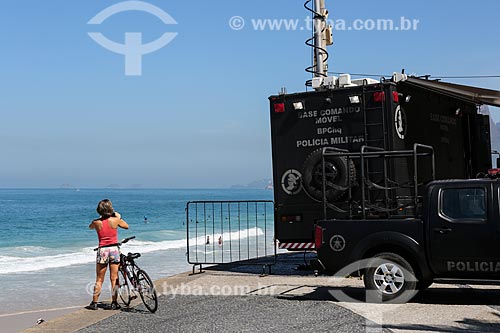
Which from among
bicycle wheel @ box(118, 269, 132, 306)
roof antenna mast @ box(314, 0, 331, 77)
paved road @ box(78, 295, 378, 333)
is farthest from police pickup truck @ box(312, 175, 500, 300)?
roof antenna mast @ box(314, 0, 331, 77)

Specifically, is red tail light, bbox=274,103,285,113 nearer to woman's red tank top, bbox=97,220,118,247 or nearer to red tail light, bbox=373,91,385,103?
red tail light, bbox=373,91,385,103

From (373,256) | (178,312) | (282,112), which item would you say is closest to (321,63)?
(282,112)

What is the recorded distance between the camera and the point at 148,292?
9406mm

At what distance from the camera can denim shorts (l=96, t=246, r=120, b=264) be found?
32.2 ft

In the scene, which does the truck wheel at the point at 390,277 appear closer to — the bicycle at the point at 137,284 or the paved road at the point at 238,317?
the paved road at the point at 238,317

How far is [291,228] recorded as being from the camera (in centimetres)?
1282

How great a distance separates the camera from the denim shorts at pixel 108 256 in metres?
9.81

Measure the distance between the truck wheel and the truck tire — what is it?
2.36m

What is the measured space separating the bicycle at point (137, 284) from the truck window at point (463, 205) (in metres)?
4.28

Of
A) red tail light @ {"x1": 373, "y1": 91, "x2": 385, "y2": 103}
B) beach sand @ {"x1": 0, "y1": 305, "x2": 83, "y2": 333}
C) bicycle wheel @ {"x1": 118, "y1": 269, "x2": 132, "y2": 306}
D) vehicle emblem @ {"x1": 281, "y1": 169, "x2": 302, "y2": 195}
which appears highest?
red tail light @ {"x1": 373, "y1": 91, "x2": 385, "y2": 103}

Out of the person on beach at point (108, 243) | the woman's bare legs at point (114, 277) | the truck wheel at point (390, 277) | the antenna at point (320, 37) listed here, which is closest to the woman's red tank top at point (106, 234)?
the person on beach at point (108, 243)

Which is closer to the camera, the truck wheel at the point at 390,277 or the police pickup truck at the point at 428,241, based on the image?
the police pickup truck at the point at 428,241

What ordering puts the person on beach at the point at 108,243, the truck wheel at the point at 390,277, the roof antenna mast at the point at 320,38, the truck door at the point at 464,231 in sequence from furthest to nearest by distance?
the roof antenna mast at the point at 320,38
the person on beach at the point at 108,243
the truck wheel at the point at 390,277
the truck door at the point at 464,231

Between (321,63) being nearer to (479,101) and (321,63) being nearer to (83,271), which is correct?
(479,101)
